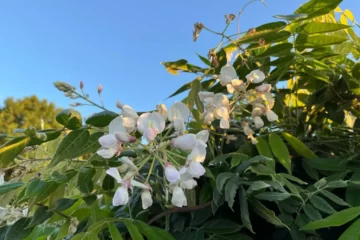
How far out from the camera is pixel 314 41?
68 centimetres

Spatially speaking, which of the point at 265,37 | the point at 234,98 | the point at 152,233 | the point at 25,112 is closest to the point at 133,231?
the point at 152,233

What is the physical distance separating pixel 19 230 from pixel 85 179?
5.4 inches

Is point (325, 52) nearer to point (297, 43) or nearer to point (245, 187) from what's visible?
point (297, 43)

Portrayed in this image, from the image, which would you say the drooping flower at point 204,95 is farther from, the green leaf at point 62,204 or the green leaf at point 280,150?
the green leaf at point 62,204

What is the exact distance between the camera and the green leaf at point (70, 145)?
0.53 meters

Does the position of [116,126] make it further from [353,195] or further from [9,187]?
[353,195]

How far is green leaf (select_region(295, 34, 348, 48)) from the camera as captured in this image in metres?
0.67

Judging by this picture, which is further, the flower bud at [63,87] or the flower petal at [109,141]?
the flower bud at [63,87]

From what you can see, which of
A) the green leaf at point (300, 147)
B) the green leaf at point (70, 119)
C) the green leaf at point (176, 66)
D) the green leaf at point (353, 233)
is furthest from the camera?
the green leaf at point (176, 66)

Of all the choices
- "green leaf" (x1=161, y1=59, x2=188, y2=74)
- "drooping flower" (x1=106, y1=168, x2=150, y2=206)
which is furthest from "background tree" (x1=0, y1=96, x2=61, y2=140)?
"drooping flower" (x1=106, y1=168, x2=150, y2=206)

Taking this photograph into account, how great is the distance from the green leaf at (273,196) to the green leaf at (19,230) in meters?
0.33

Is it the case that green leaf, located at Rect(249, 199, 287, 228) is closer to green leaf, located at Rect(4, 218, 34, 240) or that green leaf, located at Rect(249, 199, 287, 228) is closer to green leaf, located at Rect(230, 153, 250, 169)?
green leaf, located at Rect(230, 153, 250, 169)

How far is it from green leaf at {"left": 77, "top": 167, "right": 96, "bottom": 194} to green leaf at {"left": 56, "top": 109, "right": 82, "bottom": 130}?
56 mm

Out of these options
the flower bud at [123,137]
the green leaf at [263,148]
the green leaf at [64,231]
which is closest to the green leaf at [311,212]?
the green leaf at [263,148]
